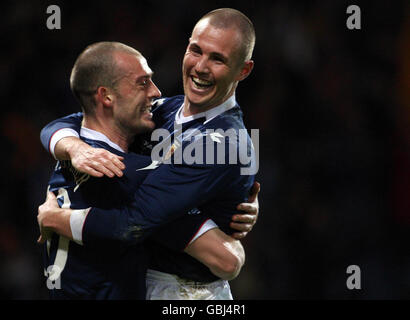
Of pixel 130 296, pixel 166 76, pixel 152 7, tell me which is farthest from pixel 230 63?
pixel 152 7

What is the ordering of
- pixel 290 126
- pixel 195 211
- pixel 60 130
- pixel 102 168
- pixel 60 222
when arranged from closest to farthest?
pixel 102 168 → pixel 60 222 → pixel 195 211 → pixel 60 130 → pixel 290 126

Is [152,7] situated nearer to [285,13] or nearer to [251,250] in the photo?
[285,13]

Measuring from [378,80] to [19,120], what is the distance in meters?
2.85

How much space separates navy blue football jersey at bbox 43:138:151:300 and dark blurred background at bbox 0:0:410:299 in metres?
2.00

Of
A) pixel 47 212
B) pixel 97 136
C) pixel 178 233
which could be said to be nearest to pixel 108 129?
pixel 97 136

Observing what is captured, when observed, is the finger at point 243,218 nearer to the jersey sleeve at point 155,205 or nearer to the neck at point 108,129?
the jersey sleeve at point 155,205

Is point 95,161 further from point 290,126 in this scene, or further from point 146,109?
point 290,126

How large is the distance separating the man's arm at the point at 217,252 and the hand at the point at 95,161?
0.40 m

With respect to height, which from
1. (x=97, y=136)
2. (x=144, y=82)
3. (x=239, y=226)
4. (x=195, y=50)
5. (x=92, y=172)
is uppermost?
(x=195, y=50)

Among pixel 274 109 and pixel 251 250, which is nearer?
pixel 251 250

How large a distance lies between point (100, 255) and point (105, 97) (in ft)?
2.01

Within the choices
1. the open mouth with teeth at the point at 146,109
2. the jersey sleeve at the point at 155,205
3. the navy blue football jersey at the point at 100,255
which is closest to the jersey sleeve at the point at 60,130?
the navy blue football jersey at the point at 100,255

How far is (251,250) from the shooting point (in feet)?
15.3

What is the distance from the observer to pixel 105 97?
2566mm
